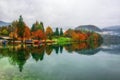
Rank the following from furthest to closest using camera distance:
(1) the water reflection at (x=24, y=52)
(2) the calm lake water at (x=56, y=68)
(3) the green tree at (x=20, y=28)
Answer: (3) the green tree at (x=20, y=28), (1) the water reflection at (x=24, y=52), (2) the calm lake water at (x=56, y=68)

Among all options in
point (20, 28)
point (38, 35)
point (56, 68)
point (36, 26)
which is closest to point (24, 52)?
point (56, 68)

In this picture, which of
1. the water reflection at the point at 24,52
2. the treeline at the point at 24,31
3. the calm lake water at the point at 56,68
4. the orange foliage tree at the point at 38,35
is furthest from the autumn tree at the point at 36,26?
the calm lake water at the point at 56,68

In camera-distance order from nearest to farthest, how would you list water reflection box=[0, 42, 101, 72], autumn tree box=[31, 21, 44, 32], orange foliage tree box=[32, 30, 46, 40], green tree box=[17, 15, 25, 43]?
water reflection box=[0, 42, 101, 72] < green tree box=[17, 15, 25, 43] < orange foliage tree box=[32, 30, 46, 40] < autumn tree box=[31, 21, 44, 32]

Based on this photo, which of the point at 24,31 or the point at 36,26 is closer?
the point at 24,31

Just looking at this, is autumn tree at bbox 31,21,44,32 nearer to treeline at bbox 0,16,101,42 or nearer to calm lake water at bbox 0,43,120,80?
treeline at bbox 0,16,101,42

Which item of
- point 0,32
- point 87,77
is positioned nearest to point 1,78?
point 87,77

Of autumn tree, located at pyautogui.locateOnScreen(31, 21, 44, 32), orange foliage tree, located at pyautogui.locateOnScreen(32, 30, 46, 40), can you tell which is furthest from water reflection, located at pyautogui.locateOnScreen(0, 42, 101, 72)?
autumn tree, located at pyautogui.locateOnScreen(31, 21, 44, 32)

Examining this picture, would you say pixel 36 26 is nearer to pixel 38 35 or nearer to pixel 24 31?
pixel 38 35

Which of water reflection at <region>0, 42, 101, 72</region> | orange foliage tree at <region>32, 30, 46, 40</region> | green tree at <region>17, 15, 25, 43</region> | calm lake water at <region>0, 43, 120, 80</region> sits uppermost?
green tree at <region>17, 15, 25, 43</region>

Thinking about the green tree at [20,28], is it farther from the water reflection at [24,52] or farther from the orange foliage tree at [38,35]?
the water reflection at [24,52]

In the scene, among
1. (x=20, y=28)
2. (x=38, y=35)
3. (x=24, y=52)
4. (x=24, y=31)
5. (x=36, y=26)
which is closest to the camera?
(x=24, y=52)

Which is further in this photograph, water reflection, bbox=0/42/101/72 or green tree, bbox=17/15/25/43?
green tree, bbox=17/15/25/43

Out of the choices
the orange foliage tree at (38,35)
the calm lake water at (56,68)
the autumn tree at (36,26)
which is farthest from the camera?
the autumn tree at (36,26)

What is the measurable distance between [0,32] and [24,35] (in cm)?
2861
